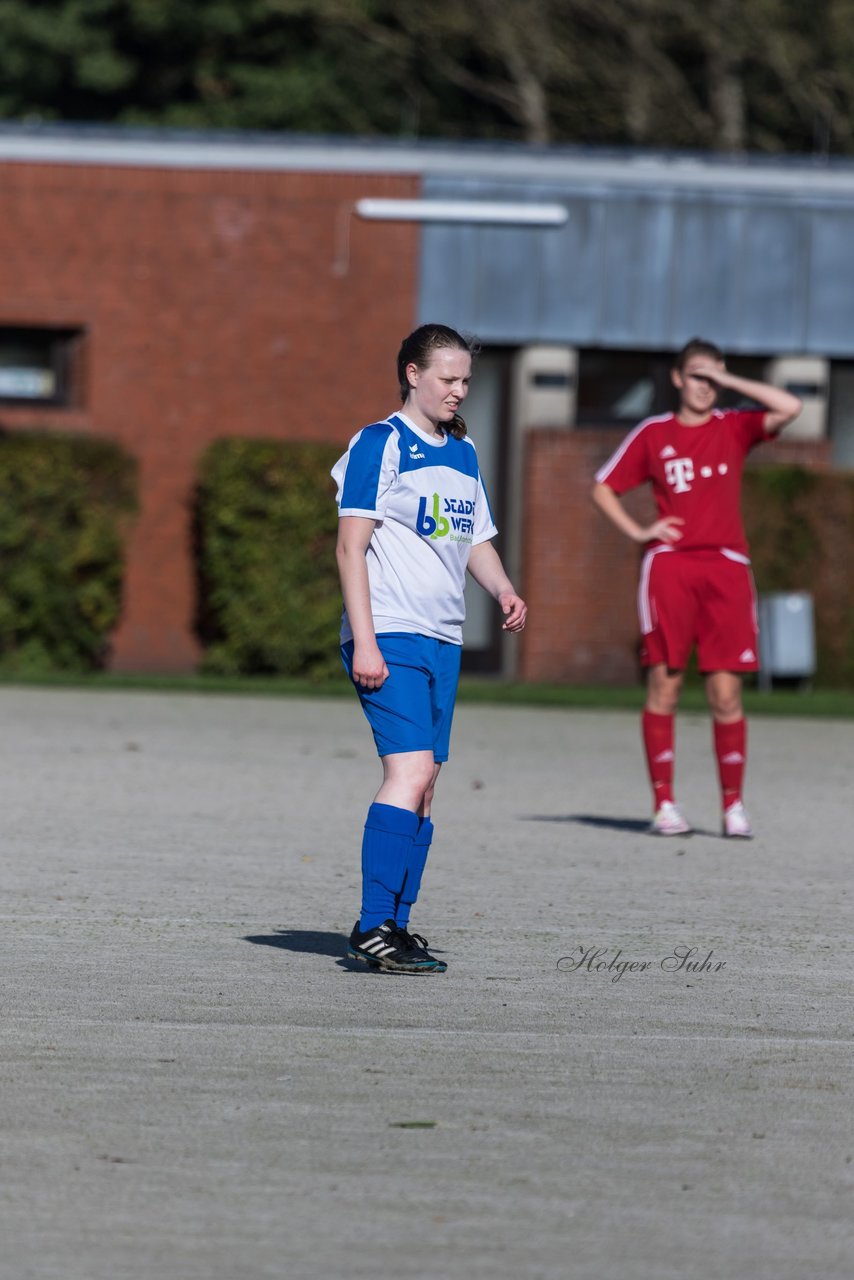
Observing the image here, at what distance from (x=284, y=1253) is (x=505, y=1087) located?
1.29 m

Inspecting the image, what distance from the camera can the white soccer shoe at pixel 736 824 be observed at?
9.70m

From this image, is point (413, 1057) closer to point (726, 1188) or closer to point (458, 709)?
point (726, 1188)

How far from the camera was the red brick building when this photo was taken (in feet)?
63.4

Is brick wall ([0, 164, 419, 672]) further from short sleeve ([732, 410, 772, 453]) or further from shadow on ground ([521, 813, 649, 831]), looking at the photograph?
→ short sleeve ([732, 410, 772, 453])

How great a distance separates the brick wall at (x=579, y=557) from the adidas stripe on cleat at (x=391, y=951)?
1299cm

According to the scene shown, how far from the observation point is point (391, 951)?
249 inches

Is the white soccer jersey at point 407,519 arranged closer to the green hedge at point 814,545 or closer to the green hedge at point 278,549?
the green hedge at point 278,549

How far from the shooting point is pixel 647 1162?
14.6 ft

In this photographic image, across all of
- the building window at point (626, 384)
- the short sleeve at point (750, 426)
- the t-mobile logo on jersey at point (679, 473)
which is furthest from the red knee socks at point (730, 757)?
the building window at point (626, 384)

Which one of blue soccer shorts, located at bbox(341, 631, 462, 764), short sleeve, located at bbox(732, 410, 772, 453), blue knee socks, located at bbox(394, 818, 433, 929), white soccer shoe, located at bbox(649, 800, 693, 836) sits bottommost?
white soccer shoe, located at bbox(649, 800, 693, 836)

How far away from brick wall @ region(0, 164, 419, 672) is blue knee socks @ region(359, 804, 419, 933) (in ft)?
43.9

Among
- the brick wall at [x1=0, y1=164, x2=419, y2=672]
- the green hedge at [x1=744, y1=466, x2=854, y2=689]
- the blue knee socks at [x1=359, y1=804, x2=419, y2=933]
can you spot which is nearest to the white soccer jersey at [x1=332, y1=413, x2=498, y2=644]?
the blue knee socks at [x1=359, y1=804, x2=419, y2=933]

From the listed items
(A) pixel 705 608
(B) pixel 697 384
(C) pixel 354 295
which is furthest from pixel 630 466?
(C) pixel 354 295

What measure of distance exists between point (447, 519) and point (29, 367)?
14.0m
